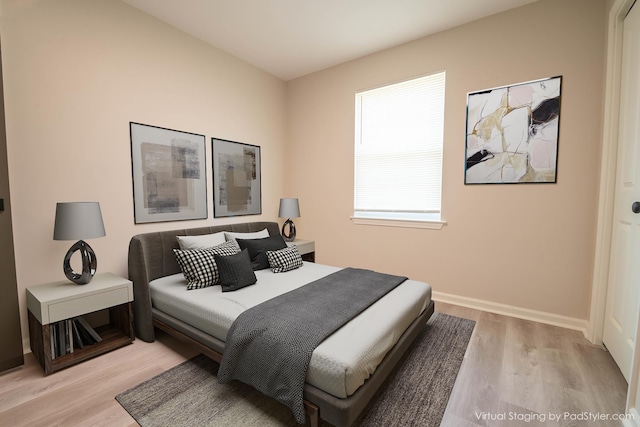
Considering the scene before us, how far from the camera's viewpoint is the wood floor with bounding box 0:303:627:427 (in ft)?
5.13

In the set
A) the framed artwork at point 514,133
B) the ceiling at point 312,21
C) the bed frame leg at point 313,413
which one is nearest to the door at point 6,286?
the ceiling at point 312,21

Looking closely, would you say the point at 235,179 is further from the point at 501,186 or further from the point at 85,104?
the point at 501,186

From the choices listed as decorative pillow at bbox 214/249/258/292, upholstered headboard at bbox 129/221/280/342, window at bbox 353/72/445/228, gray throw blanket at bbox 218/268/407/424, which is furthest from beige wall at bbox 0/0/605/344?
gray throw blanket at bbox 218/268/407/424

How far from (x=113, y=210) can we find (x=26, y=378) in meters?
1.35

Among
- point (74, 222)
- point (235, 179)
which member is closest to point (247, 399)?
point (74, 222)

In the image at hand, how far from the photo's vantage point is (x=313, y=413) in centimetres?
138

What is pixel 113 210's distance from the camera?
2.57 metres

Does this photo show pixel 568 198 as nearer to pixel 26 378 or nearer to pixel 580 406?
pixel 580 406

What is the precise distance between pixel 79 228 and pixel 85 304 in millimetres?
562

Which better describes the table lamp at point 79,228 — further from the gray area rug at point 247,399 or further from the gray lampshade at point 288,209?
the gray lampshade at point 288,209

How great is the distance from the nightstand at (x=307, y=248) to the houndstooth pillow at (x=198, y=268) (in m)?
1.40

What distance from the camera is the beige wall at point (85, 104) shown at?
2.09 m

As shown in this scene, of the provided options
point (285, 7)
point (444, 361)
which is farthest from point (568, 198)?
point (285, 7)

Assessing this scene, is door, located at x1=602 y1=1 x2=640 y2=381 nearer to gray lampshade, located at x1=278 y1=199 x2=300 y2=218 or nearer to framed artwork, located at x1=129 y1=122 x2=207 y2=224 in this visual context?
gray lampshade, located at x1=278 y1=199 x2=300 y2=218
